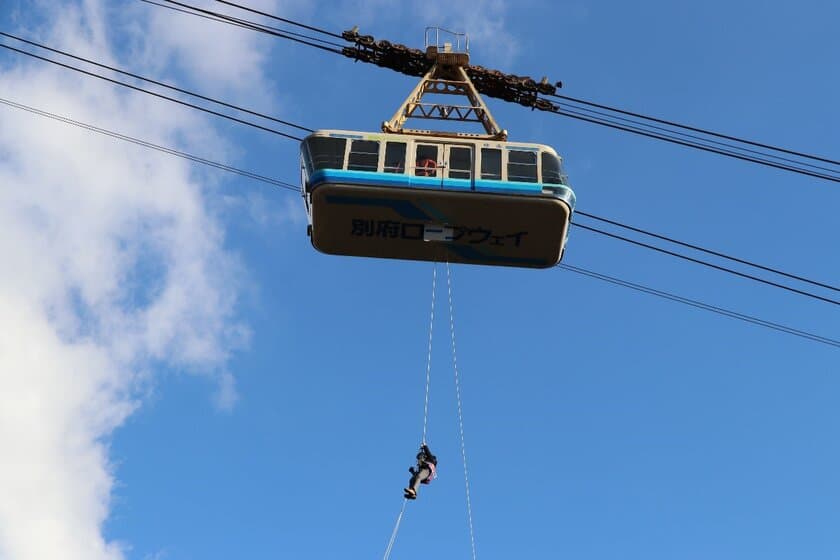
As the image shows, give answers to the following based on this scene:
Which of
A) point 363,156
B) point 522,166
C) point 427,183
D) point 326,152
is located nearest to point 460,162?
point 427,183

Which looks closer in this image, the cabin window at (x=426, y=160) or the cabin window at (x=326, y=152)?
the cabin window at (x=426, y=160)

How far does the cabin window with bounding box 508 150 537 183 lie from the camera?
20.3m

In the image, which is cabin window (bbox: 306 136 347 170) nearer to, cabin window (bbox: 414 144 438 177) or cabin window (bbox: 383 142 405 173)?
cabin window (bbox: 383 142 405 173)

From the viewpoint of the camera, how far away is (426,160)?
67.2 ft

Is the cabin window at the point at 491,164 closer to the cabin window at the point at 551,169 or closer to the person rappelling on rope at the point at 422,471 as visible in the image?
the cabin window at the point at 551,169

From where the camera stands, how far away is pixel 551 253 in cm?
2122

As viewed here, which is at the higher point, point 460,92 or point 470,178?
point 460,92

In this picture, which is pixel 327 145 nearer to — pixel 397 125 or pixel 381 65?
pixel 397 125

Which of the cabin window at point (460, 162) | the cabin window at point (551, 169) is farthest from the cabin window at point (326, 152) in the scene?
the cabin window at point (551, 169)

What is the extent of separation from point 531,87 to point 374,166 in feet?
26.0

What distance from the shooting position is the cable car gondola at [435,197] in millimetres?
20078

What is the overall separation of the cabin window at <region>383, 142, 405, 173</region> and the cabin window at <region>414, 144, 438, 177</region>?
0.30 m

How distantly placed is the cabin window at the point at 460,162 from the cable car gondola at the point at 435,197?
0.02m

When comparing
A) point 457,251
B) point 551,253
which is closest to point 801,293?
point 551,253
